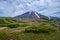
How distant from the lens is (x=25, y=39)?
1648cm

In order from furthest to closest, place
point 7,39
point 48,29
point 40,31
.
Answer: point 48,29 → point 40,31 → point 7,39

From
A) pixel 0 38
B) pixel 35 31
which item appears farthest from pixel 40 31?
pixel 0 38

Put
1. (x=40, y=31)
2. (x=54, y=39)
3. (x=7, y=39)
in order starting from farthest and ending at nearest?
(x=40, y=31) → (x=54, y=39) → (x=7, y=39)

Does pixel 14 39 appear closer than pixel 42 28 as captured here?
Yes

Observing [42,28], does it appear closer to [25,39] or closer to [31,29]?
[31,29]

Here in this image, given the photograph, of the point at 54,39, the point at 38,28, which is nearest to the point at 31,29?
the point at 38,28

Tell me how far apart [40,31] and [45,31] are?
25.4 inches

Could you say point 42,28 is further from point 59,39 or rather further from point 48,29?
point 59,39

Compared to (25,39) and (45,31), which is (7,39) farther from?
(45,31)

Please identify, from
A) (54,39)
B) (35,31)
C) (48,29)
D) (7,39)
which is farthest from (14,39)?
(48,29)

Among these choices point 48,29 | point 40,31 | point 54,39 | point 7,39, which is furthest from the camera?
point 48,29

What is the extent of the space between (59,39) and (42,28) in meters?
7.68

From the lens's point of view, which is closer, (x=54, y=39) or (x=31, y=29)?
(x=54, y=39)

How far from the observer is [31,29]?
80.1 feet
